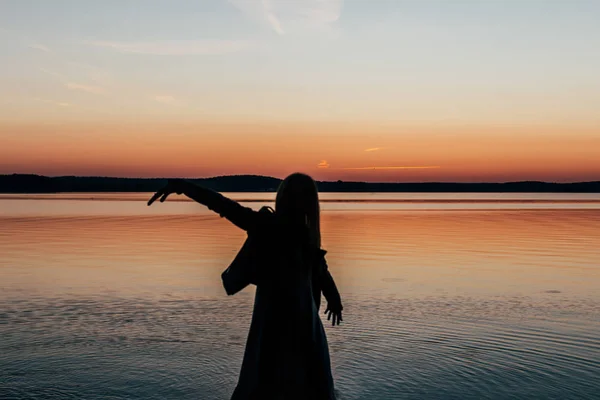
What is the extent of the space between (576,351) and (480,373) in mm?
2104

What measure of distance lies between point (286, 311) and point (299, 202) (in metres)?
0.74

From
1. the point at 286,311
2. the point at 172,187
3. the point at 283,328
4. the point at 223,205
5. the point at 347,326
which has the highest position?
the point at 172,187

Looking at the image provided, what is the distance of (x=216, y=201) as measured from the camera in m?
4.19

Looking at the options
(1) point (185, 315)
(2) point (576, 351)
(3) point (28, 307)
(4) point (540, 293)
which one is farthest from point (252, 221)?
(4) point (540, 293)

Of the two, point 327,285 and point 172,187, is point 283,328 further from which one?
point 172,187

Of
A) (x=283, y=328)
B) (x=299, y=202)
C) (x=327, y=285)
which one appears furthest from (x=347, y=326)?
(x=299, y=202)

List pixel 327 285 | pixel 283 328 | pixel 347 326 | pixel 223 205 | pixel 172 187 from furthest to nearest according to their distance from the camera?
1. pixel 347 326
2. pixel 327 285
3. pixel 283 328
4. pixel 172 187
5. pixel 223 205

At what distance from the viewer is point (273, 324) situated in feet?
14.6

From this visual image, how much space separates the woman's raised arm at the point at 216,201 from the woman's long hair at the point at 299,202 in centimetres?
25

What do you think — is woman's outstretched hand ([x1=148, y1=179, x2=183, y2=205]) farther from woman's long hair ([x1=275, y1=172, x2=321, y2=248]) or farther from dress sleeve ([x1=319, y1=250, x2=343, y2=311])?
dress sleeve ([x1=319, y1=250, x2=343, y2=311])

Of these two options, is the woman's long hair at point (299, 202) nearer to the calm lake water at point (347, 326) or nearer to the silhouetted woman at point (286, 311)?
the silhouetted woman at point (286, 311)

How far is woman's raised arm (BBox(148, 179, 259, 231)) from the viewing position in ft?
13.7

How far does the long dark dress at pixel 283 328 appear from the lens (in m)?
4.40

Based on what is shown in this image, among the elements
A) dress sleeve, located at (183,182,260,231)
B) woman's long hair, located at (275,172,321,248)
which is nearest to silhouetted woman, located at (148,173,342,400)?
woman's long hair, located at (275,172,321,248)
